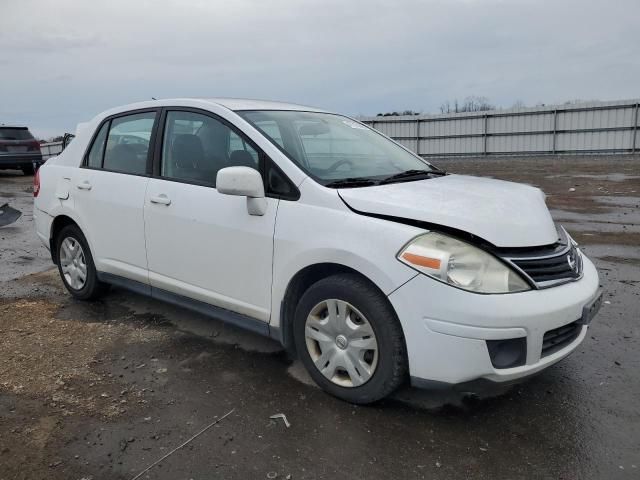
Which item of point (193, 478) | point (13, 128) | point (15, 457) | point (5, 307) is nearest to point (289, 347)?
point (193, 478)

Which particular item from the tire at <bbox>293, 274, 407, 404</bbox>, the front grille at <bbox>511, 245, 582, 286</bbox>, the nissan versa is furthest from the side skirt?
the front grille at <bbox>511, 245, 582, 286</bbox>

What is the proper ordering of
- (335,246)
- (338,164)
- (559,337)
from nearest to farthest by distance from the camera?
1. (559,337)
2. (335,246)
3. (338,164)

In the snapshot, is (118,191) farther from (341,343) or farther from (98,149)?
(341,343)

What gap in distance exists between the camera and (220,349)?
3.85 m

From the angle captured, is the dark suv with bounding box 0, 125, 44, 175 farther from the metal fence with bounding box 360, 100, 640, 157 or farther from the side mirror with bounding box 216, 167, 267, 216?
the side mirror with bounding box 216, 167, 267, 216

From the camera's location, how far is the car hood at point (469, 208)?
2.72 meters

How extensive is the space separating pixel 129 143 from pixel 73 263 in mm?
1301

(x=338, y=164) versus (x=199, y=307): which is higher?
(x=338, y=164)

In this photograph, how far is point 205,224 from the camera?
3.52 m

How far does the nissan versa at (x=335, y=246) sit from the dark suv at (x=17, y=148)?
15.8 meters

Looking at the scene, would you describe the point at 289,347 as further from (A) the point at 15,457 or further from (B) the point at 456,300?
(A) the point at 15,457

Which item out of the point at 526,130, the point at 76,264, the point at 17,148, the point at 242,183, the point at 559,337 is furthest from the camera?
the point at 526,130

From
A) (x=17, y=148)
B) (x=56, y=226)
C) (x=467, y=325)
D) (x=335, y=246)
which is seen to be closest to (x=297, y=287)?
(x=335, y=246)

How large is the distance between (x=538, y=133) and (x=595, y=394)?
73.9 feet
